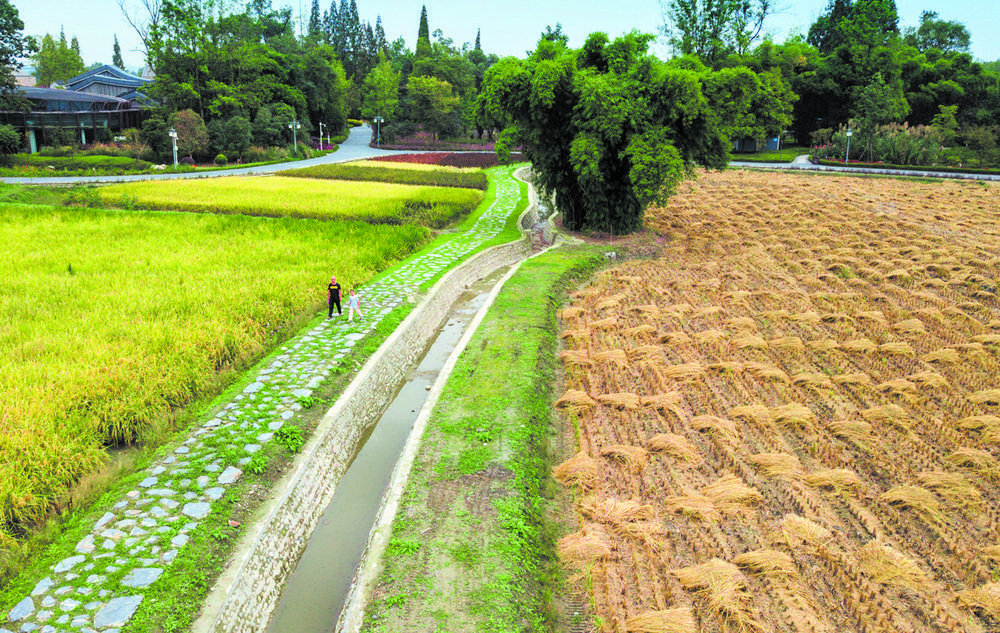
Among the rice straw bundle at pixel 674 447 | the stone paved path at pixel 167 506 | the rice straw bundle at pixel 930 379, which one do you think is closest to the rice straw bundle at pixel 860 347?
the rice straw bundle at pixel 930 379

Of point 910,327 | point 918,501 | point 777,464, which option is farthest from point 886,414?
point 910,327

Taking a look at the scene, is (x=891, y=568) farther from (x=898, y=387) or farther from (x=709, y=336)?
(x=709, y=336)

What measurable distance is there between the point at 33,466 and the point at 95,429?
84 centimetres

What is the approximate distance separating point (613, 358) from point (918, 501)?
4418mm

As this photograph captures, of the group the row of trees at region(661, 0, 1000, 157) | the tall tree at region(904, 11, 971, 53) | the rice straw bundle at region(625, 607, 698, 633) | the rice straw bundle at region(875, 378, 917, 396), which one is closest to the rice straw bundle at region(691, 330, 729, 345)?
the rice straw bundle at region(875, 378, 917, 396)

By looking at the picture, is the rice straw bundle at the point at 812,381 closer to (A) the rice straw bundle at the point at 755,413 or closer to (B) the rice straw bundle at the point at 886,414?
(B) the rice straw bundle at the point at 886,414

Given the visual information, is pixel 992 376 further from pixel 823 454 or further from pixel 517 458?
pixel 517 458

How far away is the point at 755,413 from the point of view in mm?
7918

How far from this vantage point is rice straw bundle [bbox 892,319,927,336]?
10.9 meters

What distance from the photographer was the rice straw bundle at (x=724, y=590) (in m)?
4.82

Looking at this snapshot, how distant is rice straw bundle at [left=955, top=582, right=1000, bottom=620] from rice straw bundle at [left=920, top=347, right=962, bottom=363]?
5522mm

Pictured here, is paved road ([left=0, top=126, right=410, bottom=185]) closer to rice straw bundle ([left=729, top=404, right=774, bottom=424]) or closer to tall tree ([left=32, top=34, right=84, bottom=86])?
rice straw bundle ([left=729, top=404, right=774, bottom=424])

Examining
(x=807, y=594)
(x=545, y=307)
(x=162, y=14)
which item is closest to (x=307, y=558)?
(x=807, y=594)

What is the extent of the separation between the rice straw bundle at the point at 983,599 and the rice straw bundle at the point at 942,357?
5522mm
